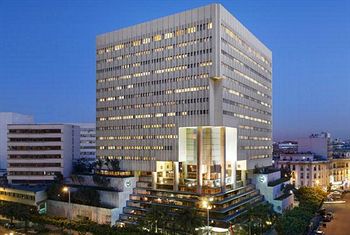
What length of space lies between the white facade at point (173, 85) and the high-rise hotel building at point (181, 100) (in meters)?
0.32

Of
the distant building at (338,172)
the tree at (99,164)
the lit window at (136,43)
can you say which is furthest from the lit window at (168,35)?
the distant building at (338,172)

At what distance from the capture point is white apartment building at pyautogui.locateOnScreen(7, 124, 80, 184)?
15300 cm

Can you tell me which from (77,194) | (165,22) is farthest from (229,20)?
(77,194)

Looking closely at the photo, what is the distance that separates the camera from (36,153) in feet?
503

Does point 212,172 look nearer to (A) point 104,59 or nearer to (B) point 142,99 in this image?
(B) point 142,99

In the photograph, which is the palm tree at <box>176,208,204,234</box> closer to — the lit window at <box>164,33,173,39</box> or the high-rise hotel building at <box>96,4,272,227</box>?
the high-rise hotel building at <box>96,4,272,227</box>

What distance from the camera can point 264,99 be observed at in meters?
161

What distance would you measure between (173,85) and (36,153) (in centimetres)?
7172

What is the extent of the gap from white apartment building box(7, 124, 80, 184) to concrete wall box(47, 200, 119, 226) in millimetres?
32905

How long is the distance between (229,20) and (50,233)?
84.2 m

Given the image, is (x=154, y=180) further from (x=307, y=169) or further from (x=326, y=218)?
(x=307, y=169)

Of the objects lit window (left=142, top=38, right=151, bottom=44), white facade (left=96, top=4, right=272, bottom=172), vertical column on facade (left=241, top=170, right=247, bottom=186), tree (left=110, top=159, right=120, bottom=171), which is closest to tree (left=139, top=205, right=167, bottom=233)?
white facade (left=96, top=4, right=272, bottom=172)

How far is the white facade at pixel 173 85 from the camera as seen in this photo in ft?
372

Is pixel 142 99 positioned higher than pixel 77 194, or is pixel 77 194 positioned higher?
pixel 142 99
